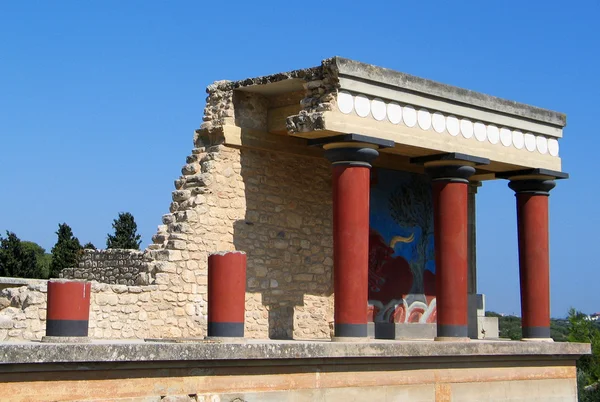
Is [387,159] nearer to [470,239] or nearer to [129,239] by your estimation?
[470,239]

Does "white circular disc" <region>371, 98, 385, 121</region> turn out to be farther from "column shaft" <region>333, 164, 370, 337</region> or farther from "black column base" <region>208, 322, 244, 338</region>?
"black column base" <region>208, 322, 244, 338</region>

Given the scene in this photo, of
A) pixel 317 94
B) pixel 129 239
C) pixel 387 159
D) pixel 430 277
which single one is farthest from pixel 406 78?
pixel 129 239

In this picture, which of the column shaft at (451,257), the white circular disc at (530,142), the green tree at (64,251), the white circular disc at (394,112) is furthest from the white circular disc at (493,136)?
the green tree at (64,251)

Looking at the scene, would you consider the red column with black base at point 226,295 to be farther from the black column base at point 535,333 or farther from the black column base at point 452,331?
the black column base at point 535,333

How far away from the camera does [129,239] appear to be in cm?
2466

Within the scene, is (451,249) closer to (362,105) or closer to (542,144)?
(362,105)

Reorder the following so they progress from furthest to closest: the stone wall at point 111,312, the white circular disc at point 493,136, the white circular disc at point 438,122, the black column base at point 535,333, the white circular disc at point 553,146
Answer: the white circular disc at point 553,146, the black column base at point 535,333, the white circular disc at point 493,136, the white circular disc at point 438,122, the stone wall at point 111,312

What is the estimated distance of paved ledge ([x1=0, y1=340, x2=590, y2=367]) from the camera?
886cm

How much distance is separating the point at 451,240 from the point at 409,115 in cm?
202

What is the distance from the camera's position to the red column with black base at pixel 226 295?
11141 mm

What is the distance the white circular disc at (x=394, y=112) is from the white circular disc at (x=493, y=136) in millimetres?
2134

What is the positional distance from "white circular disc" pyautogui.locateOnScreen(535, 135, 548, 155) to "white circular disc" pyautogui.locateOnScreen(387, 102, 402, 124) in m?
3.46

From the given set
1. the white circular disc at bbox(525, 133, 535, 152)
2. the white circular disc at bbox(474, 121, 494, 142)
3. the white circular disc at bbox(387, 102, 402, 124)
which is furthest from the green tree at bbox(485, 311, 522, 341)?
the white circular disc at bbox(387, 102, 402, 124)

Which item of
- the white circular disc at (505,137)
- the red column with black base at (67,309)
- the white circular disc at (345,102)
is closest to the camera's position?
the red column with black base at (67,309)
